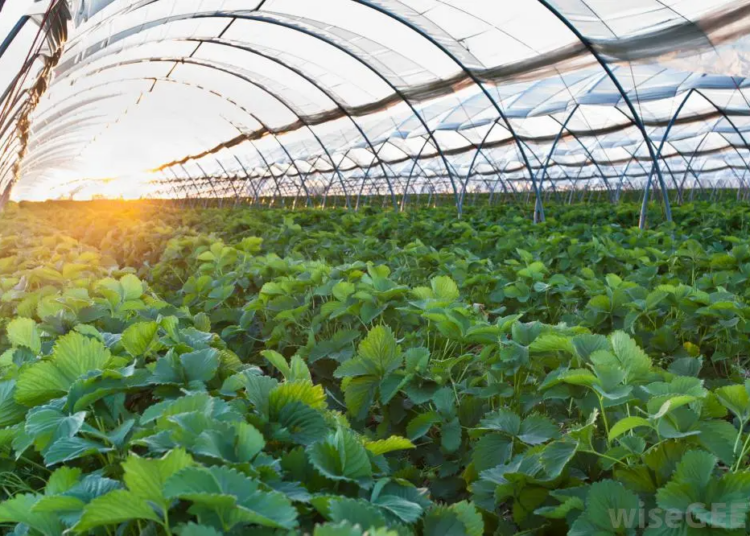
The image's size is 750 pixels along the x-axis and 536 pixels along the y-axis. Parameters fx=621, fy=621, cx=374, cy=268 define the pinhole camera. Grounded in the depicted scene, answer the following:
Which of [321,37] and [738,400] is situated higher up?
[321,37]

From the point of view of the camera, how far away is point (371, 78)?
15.7m

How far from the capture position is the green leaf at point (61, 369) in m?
1.28

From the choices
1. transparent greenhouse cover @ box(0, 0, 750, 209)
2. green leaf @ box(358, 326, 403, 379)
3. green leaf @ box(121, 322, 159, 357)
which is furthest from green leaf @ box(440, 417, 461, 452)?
transparent greenhouse cover @ box(0, 0, 750, 209)

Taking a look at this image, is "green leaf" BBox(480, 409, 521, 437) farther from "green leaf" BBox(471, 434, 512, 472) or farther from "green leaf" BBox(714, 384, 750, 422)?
"green leaf" BBox(714, 384, 750, 422)

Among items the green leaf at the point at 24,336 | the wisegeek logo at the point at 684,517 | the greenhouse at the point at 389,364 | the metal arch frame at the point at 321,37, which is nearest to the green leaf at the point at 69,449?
the greenhouse at the point at 389,364

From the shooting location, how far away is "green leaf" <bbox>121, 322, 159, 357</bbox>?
1.56 m

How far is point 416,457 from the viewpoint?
2.05 m

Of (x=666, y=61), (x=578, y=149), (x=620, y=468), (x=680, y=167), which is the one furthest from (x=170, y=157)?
(x=620, y=468)

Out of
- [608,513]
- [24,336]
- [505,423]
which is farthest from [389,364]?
[24,336]

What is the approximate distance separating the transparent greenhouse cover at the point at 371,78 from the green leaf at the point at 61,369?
454 cm

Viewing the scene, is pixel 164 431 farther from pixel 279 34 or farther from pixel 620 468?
pixel 279 34

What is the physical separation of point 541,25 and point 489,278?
797cm

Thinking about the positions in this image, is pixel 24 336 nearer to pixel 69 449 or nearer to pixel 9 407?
pixel 9 407

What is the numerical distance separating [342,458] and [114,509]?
40cm
